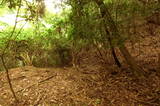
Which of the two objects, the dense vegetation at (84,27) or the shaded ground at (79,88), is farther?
the shaded ground at (79,88)

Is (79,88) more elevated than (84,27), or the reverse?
→ (84,27)

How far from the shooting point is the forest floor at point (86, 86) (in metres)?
3.17

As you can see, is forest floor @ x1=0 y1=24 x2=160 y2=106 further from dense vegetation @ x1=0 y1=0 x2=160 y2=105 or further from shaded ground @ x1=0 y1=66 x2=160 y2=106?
dense vegetation @ x1=0 y1=0 x2=160 y2=105

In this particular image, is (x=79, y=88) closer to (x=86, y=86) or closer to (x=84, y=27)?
(x=86, y=86)

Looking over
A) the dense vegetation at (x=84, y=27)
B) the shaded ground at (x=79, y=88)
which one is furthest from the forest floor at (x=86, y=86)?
the dense vegetation at (x=84, y=27)

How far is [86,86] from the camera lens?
364 cm

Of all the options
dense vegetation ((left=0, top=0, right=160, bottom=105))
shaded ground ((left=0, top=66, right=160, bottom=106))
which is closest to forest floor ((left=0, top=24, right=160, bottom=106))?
shaded ground ((left=0, top=66, right=160, bottom=106))

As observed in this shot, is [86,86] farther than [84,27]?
Yes

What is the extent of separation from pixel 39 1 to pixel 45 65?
2.17 meters

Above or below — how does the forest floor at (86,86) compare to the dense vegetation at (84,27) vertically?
below

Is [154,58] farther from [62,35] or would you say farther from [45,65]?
[45,65]

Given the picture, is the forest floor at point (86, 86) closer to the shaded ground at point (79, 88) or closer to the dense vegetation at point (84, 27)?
the shaded ground at point (79, 88)

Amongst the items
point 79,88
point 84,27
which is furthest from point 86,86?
point 84,27

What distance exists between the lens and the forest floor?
3.17 m
